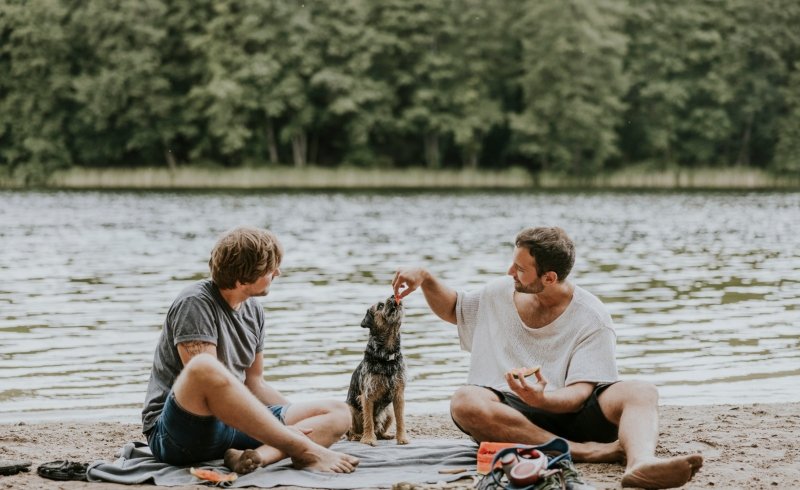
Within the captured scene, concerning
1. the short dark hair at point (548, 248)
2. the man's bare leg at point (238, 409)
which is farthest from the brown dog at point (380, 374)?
the short dark hair at point (548, 248)

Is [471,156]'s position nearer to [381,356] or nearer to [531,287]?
[381,356]

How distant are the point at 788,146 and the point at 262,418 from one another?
54750 mm

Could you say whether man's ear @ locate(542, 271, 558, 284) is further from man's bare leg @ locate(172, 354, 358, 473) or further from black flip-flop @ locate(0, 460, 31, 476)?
black flip-flop @ locate(0, 460, 31, 476)

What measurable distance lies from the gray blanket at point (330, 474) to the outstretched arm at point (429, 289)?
689 millimetres

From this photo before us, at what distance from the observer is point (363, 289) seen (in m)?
14.0

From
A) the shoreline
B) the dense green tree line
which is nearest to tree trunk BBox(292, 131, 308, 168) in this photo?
the dense green tree line

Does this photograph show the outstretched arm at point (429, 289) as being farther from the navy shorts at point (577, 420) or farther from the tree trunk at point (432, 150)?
the tree trunk at point (432, 150)

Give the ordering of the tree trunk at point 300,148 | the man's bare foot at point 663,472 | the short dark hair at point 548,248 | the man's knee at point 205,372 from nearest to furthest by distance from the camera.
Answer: the man's bare foot at point 663,472 → the man's knee at point 205,372 → the short dark hair at point 548,248 → the tree trunk at point 300,148

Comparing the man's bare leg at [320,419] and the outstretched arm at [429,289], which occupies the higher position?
the outstretched arm at [429,289]

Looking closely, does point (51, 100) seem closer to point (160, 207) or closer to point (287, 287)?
point (160, 207)

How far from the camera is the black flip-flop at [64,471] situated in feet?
15.1

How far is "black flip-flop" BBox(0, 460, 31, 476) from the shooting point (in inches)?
185

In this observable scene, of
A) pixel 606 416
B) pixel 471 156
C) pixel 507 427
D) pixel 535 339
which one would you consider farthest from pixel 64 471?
pixel 471 156

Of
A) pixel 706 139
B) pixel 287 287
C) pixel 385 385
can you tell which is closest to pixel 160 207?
pixel 287 287
